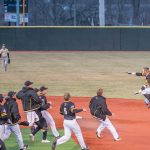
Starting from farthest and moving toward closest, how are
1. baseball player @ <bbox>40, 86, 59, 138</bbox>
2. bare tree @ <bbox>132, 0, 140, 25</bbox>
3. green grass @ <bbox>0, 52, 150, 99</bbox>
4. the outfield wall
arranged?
bare tree @ <bbox>132, 0, 140, 25</bbox>
the outfield wall
green grass @ <bbox>0, 52, 150, 99</bbox>
baseball player @ <bbox>40, 86, 59, 138</bbox>

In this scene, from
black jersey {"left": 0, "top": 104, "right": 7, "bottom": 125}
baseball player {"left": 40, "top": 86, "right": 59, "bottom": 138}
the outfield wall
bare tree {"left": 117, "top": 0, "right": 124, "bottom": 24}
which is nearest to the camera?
black jersey {"left": 0, "top": 104, "right": 7, "bottom": 125}

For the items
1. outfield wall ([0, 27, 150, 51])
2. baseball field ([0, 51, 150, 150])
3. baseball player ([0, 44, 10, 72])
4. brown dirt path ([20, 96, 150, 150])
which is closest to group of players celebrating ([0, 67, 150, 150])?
brown dirt path ([20, 96, 150, 150])

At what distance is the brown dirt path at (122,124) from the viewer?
18.3 meters

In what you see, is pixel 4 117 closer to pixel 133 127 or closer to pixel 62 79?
pixel 133 127

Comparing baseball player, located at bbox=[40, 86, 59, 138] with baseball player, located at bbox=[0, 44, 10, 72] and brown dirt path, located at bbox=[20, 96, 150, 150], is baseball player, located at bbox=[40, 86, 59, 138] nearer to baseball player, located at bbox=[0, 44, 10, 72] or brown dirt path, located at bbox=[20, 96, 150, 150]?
brown dirt path, located at bbox=[20, 96, 150, 150]

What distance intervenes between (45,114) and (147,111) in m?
7.68

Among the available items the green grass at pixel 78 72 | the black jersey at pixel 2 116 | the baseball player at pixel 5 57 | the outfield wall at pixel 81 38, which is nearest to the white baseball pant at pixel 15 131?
the black jersey at pixel 2 116

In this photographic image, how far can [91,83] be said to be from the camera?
33.4m

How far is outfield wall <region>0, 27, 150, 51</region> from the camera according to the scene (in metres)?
53.4

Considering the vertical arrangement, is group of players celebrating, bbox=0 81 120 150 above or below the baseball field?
above

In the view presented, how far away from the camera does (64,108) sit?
16.5 metres

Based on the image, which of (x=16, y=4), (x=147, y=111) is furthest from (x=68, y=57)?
(x=147, y=111)

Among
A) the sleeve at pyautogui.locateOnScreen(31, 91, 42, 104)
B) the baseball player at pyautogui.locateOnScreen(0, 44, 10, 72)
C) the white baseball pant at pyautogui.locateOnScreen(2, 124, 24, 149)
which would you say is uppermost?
the sleeve at pyautogui.locateOnScreen(31, 91, 42, 104)

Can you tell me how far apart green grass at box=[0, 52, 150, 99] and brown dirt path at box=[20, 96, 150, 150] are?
245 cm
